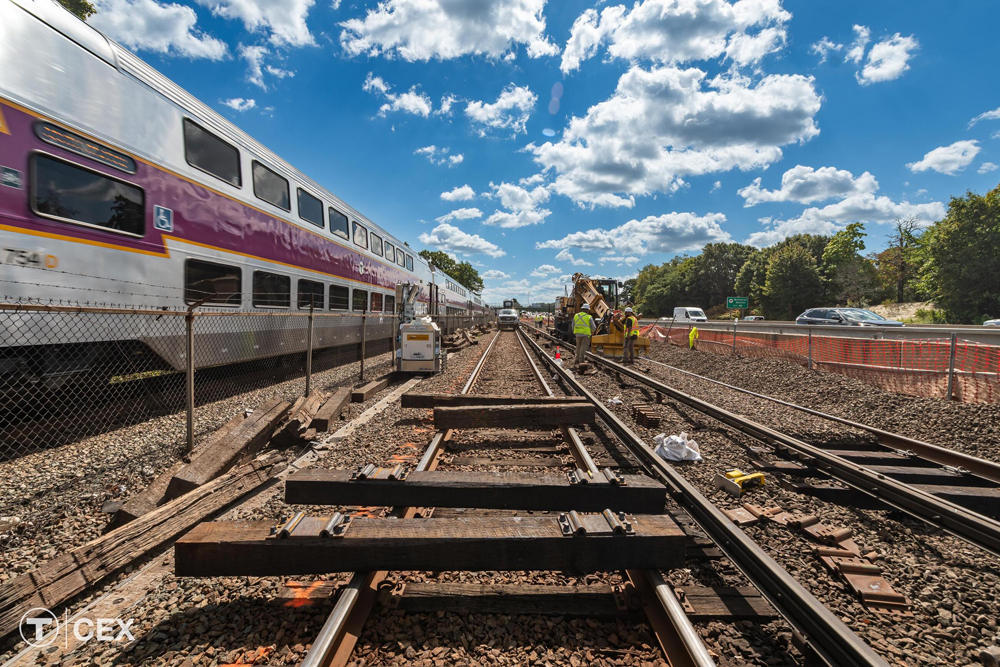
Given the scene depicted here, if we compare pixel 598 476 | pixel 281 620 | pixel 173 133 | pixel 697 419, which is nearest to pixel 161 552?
pixel 281 620

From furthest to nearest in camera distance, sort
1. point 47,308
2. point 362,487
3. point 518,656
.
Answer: point 47,308
point 362,487
point 518,656

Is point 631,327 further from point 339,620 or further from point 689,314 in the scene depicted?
point 689,314

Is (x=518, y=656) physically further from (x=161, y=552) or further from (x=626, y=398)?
(x=626, y=398)

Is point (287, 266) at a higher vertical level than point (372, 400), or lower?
higher

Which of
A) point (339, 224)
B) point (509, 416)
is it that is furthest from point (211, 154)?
point (509, 416)

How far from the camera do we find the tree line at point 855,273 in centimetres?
3275

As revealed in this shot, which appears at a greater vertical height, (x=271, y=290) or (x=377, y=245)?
(x=377, y=245)

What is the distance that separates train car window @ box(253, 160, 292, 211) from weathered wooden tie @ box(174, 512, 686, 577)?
7.52 metres

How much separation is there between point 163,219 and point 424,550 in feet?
20.9

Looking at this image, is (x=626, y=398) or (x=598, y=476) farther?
(x=626, y=398)

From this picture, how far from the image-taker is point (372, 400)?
7.78 meters

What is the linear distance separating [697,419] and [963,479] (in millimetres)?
Result: 2800

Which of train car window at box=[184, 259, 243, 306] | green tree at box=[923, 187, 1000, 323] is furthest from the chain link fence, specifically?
green tree at box=[923, 187, 1000, 323]

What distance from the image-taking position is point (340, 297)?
36.8 feet
